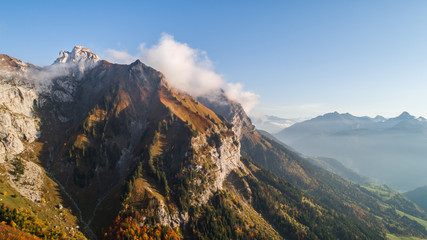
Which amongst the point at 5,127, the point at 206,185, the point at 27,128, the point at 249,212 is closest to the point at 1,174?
the point at 5,127

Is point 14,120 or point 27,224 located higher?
point 14,120

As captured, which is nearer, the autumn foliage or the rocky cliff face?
the autumn foliage

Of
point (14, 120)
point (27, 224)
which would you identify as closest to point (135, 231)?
point (27, 224)

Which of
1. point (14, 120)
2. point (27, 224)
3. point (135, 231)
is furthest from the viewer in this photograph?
point (14, 120)

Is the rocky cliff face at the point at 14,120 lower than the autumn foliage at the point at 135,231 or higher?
higher

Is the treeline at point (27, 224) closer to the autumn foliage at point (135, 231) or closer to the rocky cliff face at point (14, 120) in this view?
the autumn foliage at point (135, 231)

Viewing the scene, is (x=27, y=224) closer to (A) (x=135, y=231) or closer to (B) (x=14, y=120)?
(A) (x=135, y=231)

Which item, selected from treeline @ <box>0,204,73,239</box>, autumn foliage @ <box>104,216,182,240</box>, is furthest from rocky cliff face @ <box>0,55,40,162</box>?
autumn foliage @ <box>104,216,182,240</box>

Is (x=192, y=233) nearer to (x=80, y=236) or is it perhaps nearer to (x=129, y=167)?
(x=80, y=236)

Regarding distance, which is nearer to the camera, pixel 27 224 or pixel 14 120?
pixel 27 224

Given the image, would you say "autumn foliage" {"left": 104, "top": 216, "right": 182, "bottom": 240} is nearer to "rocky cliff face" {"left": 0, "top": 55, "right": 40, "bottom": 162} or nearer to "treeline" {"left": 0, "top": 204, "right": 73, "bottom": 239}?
"treeline" {"left": 0, "top": 204, "right": 73, "bottom": 239}

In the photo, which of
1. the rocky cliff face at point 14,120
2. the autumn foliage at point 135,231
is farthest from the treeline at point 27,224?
the rocky cliff face at point 14,120

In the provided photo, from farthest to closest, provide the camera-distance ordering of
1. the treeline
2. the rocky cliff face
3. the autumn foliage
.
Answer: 1. the rocky cliff face
2. the autumn foliage
3. the treeline

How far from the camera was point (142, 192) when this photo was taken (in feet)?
470
